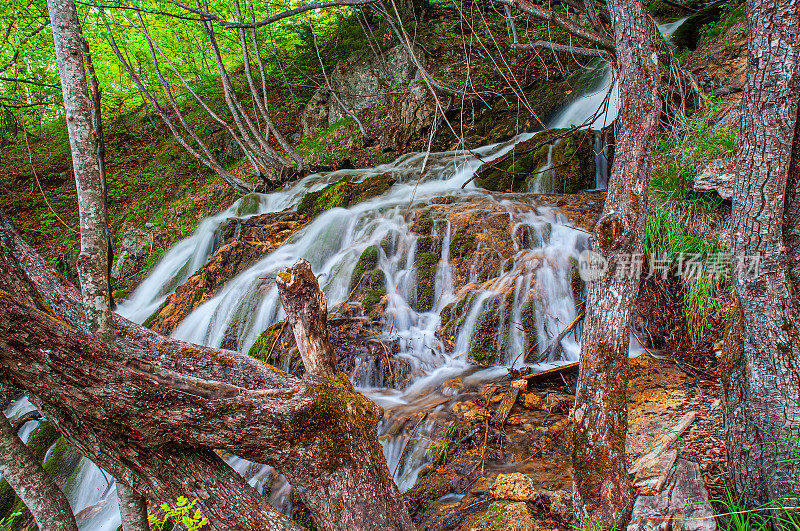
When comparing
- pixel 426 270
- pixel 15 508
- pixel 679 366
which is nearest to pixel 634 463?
pixel 679 366

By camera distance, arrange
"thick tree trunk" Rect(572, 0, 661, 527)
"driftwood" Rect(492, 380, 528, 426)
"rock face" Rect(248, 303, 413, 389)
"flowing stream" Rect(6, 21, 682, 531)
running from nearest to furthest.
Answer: "thick tree trunk" Rect(572, 0, 661, 527) → "driftwood" Rect(492, 380, 528, 426) → "flowing stream" Rect(6, 21, 682, 531) → "rock face" Rect(248, 303, 413, 389)

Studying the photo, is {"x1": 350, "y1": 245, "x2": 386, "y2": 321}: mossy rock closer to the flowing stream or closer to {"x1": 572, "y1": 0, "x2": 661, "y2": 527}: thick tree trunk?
the flowing stream

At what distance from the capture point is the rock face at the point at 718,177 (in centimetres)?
438

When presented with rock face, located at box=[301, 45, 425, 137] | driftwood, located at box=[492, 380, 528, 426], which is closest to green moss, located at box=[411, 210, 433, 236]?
driftwood, located at box=[492, 380, 528, 426]

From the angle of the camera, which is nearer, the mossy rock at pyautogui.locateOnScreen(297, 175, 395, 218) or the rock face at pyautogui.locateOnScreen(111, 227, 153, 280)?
the mossy rock at pyautogui.locateOnScreen(297, 175, 395, 218)

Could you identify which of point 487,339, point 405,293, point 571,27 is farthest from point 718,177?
point 405,293

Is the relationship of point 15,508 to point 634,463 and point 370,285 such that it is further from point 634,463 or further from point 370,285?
point 634,463

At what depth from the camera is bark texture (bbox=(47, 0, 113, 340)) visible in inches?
79.4

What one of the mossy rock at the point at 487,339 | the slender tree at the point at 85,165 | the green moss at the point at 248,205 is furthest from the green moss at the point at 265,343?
the green moss at the point at 248,205

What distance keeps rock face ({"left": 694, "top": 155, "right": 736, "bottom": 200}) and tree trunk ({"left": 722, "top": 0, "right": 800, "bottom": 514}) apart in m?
2.88

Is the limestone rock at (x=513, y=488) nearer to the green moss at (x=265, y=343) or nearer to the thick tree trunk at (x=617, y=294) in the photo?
the thick tree trunk at (x=617, y=294)

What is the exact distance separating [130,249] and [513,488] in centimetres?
1122

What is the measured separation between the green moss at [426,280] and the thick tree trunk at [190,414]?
3.30 m

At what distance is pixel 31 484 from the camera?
2305 mm
